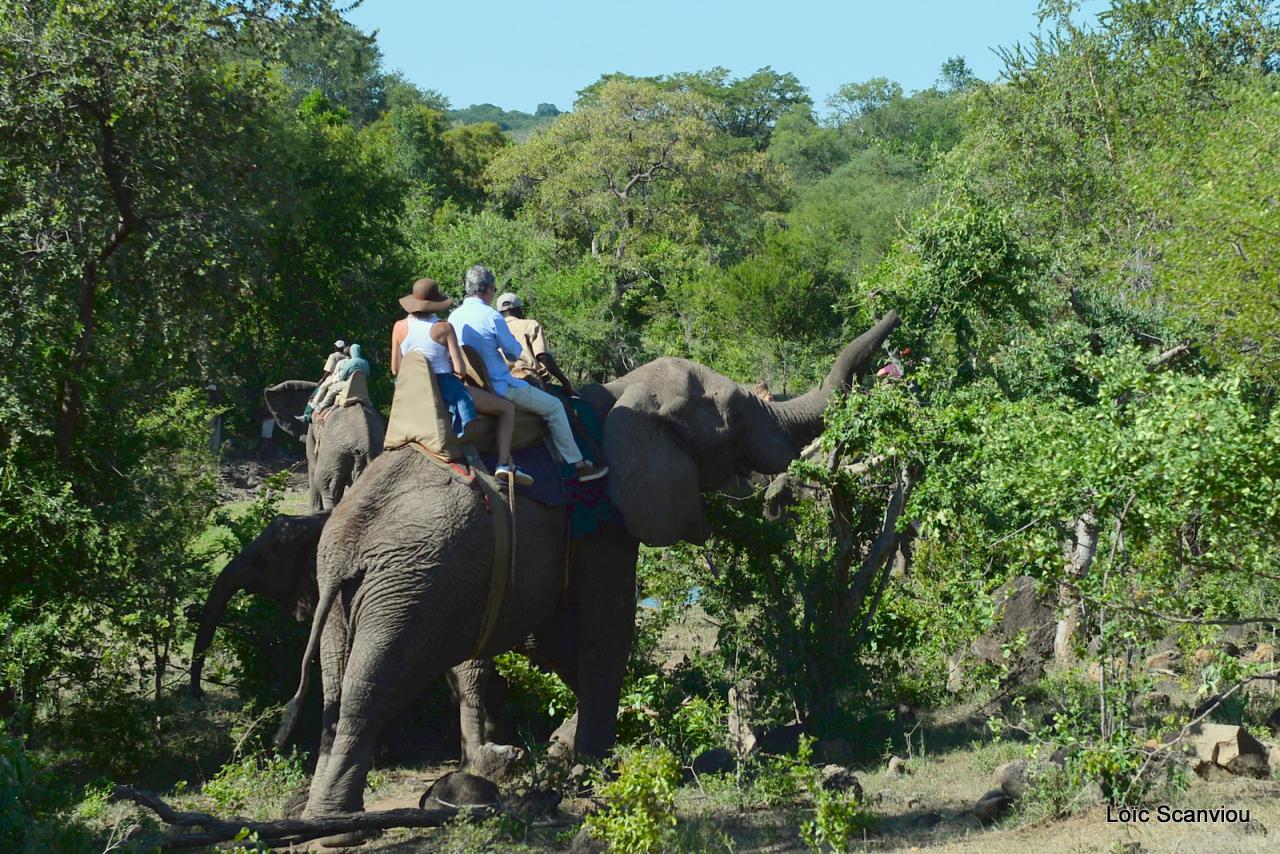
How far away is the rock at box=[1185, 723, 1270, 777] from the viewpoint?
28.3ft

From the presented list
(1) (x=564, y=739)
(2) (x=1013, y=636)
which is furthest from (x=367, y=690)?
(2) (x=1013, y=636)

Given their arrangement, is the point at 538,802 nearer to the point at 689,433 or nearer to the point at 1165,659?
the point at 689,433

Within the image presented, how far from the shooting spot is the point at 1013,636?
1338 centimetres

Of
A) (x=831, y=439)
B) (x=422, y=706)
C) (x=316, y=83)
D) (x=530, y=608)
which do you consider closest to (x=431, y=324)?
(x=530, y=608)

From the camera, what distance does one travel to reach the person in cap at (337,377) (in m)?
13.7

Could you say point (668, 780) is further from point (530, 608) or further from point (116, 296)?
point (116, 296)

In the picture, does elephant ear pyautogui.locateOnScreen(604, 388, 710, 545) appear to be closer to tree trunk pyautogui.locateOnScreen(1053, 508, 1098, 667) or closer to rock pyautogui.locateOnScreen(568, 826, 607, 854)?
rock pyautogui.locateOnScreen(568, 826, 607, 854)

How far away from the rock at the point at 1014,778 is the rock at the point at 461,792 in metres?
3.06

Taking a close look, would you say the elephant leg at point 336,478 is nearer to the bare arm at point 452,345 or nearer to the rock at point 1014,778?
the bare arm at point 452,345

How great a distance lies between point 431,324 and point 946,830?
4.24m

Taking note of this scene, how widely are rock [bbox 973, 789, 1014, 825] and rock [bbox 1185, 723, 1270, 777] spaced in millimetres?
1282

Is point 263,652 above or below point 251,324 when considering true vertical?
below

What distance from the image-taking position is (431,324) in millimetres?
8555

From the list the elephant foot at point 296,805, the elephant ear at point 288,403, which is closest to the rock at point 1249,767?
the elephant foot at point 296,805
